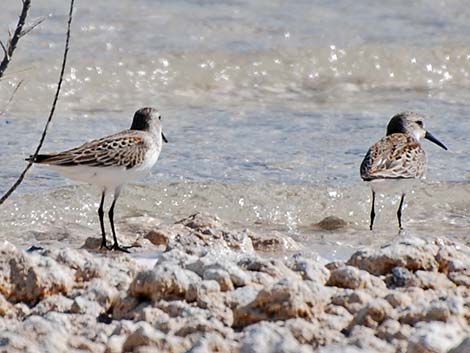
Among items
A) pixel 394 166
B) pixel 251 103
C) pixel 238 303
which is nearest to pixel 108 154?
pixel 394 166

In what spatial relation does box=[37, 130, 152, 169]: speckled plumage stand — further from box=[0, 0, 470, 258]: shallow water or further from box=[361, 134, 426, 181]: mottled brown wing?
box=[361, 134, 426, 181]: mottled brown wing

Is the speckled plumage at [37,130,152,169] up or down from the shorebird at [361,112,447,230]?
up

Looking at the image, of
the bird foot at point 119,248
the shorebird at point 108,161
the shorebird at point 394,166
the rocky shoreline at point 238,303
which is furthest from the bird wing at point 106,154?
the rocky shoreline at point 238,303

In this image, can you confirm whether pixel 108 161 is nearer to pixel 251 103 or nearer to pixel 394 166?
pixel 394 166

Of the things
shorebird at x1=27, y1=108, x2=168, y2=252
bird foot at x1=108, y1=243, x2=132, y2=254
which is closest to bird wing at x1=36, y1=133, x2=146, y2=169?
shorebird at x1=27, y1=108, x2=168, y2=252

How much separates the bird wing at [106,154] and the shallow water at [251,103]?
2.27 ft

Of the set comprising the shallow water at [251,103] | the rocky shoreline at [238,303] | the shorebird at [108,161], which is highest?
the rocky shoreline at [238,303]

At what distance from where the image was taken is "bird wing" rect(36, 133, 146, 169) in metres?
8.16

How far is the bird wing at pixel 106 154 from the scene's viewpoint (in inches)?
321

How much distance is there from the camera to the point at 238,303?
4.70m

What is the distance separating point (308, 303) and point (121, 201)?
581cm

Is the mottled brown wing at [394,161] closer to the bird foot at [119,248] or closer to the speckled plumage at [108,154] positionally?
the speckled plumage at [108,154]

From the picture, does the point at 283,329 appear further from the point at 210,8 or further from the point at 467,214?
the point at 210,8

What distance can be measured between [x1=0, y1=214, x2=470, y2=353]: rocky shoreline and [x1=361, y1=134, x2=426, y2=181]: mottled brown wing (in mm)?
4406
